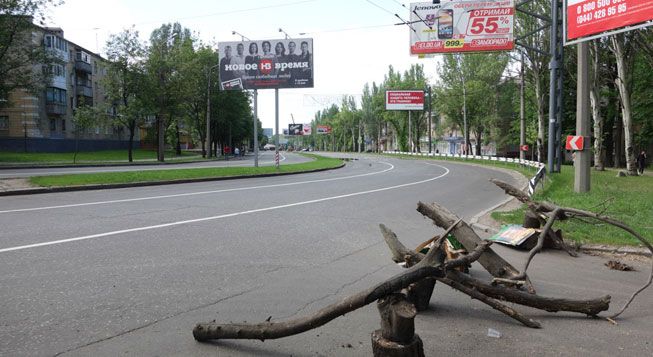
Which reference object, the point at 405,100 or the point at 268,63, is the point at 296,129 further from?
the point at 268,63

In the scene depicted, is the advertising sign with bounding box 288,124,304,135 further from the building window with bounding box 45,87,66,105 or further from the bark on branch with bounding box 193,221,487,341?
the bark on branch with bounding box 193,221,487,341

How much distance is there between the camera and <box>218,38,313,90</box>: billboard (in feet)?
99.5

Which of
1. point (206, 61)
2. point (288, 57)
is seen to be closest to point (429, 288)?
point (288, 57)

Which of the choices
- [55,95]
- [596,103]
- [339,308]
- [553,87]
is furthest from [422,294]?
[55,95]

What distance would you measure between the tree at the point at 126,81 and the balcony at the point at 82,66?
84.5 feet

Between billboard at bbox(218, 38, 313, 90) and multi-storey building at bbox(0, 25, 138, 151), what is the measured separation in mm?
14689

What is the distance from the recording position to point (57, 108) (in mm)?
54562

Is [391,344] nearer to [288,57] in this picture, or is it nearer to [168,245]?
[168,245]

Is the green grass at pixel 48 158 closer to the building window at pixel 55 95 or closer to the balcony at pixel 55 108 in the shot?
the balcony at pixel 55 108

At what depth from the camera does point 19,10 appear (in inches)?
1326

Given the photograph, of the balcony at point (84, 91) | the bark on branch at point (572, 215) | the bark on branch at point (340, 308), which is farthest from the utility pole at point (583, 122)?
the balcony at point (84, 91)

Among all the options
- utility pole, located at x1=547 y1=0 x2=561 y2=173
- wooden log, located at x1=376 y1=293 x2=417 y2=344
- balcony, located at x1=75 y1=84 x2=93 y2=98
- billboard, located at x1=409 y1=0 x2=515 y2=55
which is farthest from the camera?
balcony, located at x1=75 y1=84 x2=93 y2=98

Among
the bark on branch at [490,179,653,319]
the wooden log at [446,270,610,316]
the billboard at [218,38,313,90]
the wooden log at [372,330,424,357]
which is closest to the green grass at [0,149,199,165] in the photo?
the billboard at [218,38,313,90]

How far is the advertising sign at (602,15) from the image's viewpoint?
39.5ft
